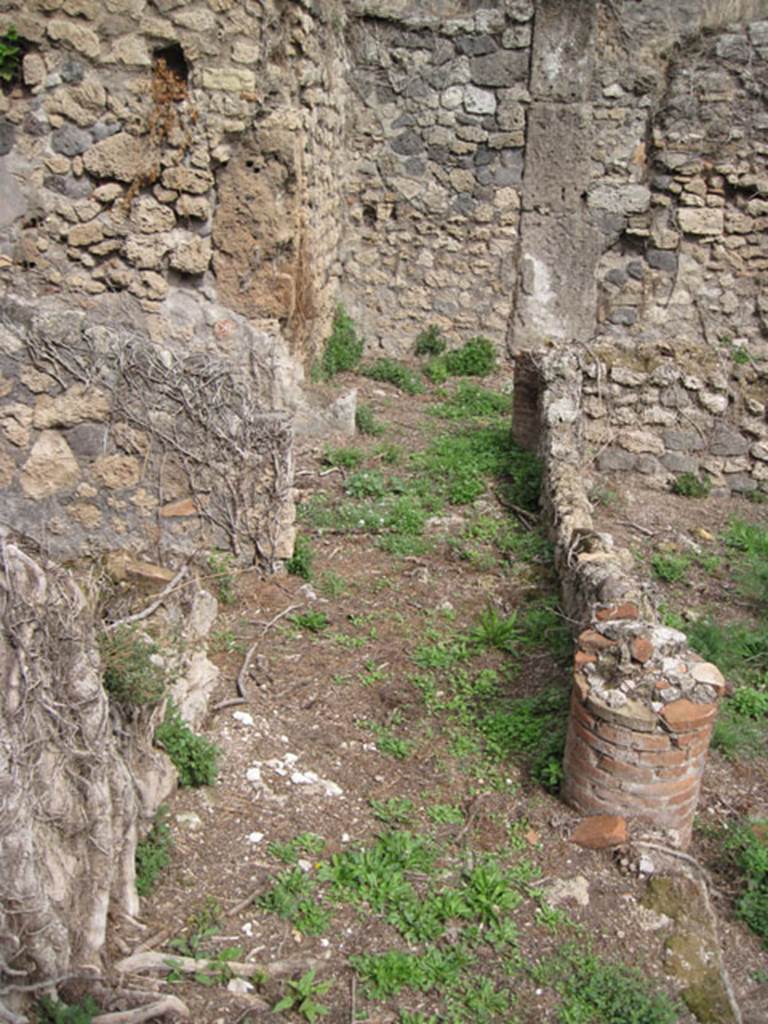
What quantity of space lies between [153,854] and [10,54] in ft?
14.8

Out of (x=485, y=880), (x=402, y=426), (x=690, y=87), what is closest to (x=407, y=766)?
(x=485, y=880)

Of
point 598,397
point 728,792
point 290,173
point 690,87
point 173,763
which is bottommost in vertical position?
point 728,792

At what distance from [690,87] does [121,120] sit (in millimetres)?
6392

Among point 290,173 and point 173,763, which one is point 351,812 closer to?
point 173,763

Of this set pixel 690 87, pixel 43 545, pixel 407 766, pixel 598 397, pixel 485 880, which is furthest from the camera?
pixel 690 87

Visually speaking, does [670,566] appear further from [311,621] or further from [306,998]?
[306,998]

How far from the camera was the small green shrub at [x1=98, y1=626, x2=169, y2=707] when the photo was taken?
122 inches

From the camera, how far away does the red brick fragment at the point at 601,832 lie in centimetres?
352

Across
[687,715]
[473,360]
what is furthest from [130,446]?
[473,360]

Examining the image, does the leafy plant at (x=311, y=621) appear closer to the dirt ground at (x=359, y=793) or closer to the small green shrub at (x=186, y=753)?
the dirt ground at (x=359, y=793)

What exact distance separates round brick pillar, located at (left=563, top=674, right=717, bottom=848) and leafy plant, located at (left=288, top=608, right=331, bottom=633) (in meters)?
1.62

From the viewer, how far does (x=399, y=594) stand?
534cm

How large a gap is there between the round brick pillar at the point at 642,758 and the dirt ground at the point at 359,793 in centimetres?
17

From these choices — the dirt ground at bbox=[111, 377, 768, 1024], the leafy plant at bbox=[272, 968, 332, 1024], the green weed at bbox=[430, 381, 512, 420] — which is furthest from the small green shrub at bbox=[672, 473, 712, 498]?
the leafy plant at bbox=[272, 968, 332, 1024]
